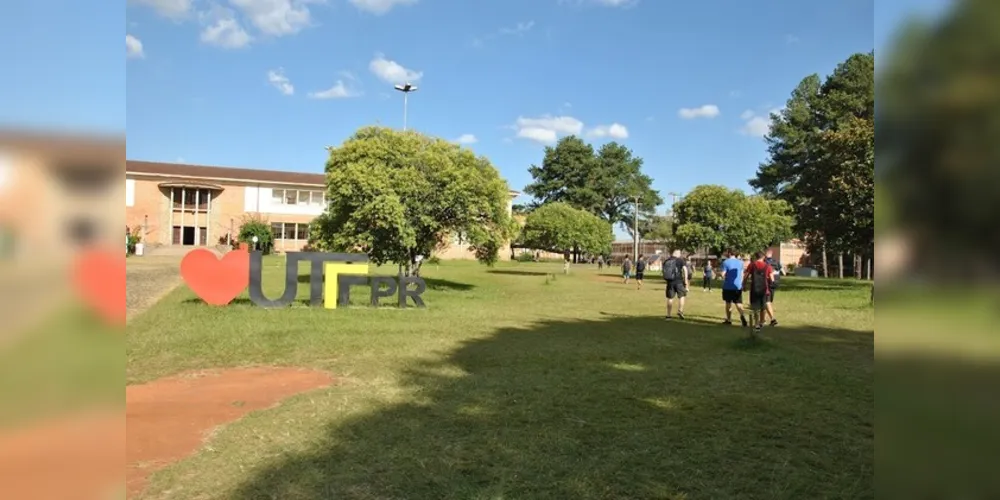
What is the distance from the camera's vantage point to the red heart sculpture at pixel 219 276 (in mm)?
15539

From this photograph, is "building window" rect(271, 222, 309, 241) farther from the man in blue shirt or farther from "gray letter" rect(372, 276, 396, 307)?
the man in blue shirt

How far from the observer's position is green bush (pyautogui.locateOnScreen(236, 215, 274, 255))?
55031 mm

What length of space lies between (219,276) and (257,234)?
1664 inches

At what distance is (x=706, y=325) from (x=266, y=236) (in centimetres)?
4938

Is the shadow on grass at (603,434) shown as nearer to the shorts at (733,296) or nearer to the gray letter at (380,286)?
the shorts at (733,296)

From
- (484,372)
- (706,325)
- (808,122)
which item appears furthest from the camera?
(808,122)

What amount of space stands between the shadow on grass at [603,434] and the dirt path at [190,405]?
3.32 feet

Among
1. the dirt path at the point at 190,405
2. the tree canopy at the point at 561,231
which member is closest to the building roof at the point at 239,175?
the tree canopy at the point at 561,231
